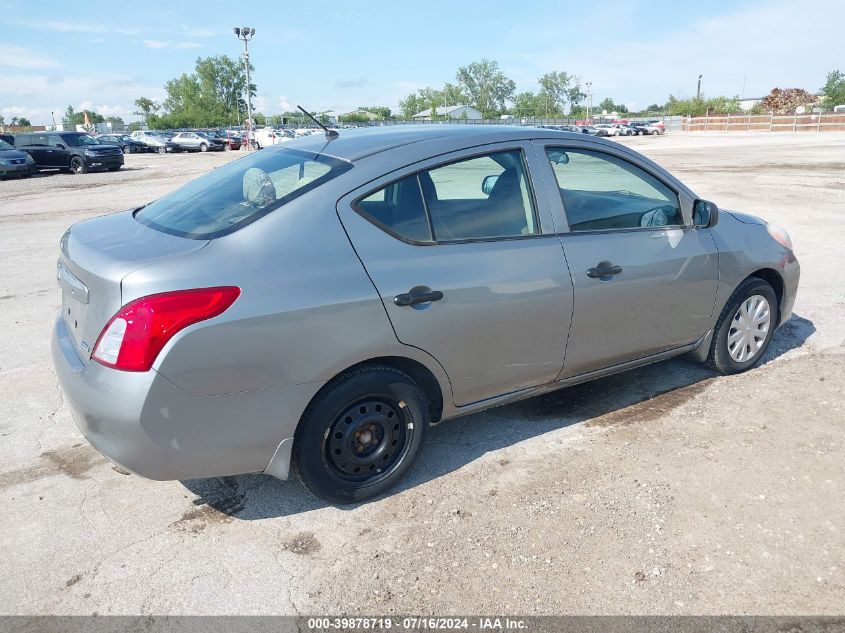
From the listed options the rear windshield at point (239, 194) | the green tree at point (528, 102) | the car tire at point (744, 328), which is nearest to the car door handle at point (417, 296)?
the rear windshield at point (239, 194)

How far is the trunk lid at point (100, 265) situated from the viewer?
2.68 metres

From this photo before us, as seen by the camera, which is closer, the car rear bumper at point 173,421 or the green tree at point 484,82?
the car rear bumper at point 173,421

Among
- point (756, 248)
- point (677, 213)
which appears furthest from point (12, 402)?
point (756, 248)

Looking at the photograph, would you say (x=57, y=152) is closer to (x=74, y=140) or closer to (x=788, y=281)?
(x=74, y=140)

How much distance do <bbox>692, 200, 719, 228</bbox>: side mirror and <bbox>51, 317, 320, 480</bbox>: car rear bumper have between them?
2.64 metres

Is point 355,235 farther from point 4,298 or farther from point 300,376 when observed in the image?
point 4,298

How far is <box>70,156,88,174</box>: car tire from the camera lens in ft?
85.4

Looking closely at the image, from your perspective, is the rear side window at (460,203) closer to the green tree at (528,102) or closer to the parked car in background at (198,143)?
the parked car in background at (198,143)

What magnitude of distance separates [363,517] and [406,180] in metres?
1.60

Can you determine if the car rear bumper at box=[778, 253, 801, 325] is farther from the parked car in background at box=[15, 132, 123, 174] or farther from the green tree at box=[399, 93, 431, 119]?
the green tree at box=[399, 93, 431, 119]

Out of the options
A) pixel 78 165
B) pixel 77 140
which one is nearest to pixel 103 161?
pixel 78 165

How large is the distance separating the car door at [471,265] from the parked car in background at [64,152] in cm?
2644

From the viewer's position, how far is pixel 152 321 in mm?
2543

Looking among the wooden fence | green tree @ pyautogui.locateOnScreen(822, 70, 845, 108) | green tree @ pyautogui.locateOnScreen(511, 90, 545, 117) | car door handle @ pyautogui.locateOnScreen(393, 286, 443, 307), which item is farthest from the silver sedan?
green tree @ pyautogui.locateOnScreen(511, 90, 545, 117)
